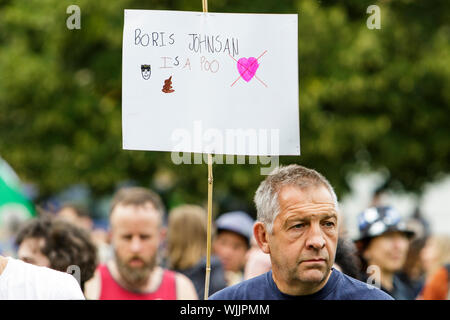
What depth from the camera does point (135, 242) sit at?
17.7 ft

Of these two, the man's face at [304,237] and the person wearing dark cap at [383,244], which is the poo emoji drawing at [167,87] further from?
the person wearing dark cap at [383,244]

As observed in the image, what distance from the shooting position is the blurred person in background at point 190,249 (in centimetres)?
670

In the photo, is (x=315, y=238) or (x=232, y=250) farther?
(x=232, y=250)

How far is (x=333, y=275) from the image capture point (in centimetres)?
358

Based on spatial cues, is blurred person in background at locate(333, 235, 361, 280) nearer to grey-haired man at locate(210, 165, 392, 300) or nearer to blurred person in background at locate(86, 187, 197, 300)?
blurred person in background at locate(86, 187, 197, 300)

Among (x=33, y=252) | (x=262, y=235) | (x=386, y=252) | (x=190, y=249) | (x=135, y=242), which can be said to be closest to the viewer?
(x=262, y=235)

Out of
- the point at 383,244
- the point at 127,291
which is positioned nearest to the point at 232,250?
the point at 383,244

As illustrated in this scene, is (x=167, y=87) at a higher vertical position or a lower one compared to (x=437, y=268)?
higher

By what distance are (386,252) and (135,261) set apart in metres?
1.70

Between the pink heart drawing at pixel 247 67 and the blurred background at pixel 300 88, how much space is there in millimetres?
9139

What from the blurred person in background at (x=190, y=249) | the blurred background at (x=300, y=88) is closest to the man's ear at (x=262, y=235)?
the blurred person in background at (x=190, y=249)
